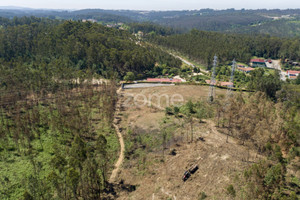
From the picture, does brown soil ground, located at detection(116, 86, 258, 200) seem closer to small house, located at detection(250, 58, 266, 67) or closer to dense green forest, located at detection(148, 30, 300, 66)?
dense green forest, located at detection(148, 30, 300, 66)

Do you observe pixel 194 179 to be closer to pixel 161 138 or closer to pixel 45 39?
pixel 161 138

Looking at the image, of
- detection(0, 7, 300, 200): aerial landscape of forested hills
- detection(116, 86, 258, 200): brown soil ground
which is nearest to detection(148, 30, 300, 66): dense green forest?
detection(0, 7, 300, 200): aerial landscape of forested hills

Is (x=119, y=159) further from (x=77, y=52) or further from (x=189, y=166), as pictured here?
(x=77, y=52)

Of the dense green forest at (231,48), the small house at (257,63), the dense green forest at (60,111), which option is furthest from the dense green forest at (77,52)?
the small house at (257,63)

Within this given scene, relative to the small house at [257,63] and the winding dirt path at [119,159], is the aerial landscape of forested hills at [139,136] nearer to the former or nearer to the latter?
the winding dirt path at [119,159]

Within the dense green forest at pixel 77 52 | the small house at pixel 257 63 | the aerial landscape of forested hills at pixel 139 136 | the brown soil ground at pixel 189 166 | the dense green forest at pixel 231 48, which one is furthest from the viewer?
the small house at pixel 257 63
